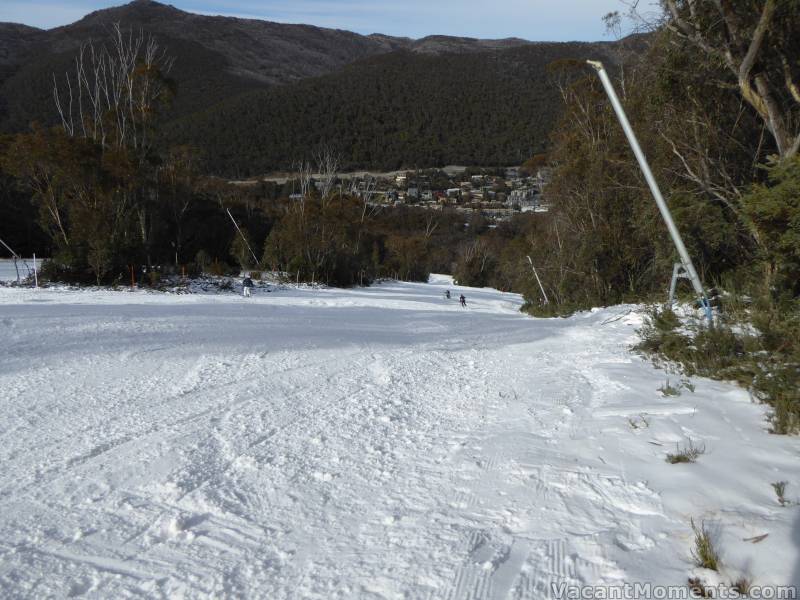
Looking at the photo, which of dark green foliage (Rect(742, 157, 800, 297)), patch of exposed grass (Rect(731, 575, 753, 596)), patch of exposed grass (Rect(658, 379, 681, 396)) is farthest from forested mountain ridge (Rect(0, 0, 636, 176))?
patch of exposed grass (Rect(731, 575, 753, 596))

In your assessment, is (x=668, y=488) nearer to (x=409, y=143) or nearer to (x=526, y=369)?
(x=526, y=369)

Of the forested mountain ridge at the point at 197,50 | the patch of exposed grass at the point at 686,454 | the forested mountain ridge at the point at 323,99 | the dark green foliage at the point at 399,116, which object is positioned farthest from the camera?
the dark green foliage at the point at 399,116

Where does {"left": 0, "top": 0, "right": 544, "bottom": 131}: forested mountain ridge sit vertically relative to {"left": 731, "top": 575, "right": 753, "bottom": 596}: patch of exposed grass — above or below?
above

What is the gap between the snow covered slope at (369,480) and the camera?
8.61 ft

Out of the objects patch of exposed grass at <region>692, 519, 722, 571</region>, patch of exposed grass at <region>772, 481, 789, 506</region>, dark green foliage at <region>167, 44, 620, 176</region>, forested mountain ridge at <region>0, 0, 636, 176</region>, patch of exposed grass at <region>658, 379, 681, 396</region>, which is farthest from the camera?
dark green foliage at <region>167, 44, 620, 176</region>

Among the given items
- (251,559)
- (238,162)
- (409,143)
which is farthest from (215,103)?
(251,559)

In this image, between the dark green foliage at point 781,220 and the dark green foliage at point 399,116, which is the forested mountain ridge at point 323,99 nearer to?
the dark green foliage at point 399,116

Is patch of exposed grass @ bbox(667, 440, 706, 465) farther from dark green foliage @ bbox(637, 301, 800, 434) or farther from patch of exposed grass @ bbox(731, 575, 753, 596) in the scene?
patch of exposed grass @ bbox(731, 575, 753, 596)

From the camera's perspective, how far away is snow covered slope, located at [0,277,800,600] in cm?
262

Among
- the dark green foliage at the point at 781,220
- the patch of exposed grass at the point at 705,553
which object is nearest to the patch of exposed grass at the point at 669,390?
the dark green foliage at the point at 781,220

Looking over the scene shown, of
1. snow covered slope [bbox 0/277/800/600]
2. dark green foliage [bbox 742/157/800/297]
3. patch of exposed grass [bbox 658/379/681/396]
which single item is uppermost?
dark green foliage [bbox 742/157/800/297]

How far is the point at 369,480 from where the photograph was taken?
364 centimetres

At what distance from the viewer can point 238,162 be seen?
259 feet

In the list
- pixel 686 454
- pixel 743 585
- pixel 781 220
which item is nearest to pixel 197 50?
pixel 781 220
